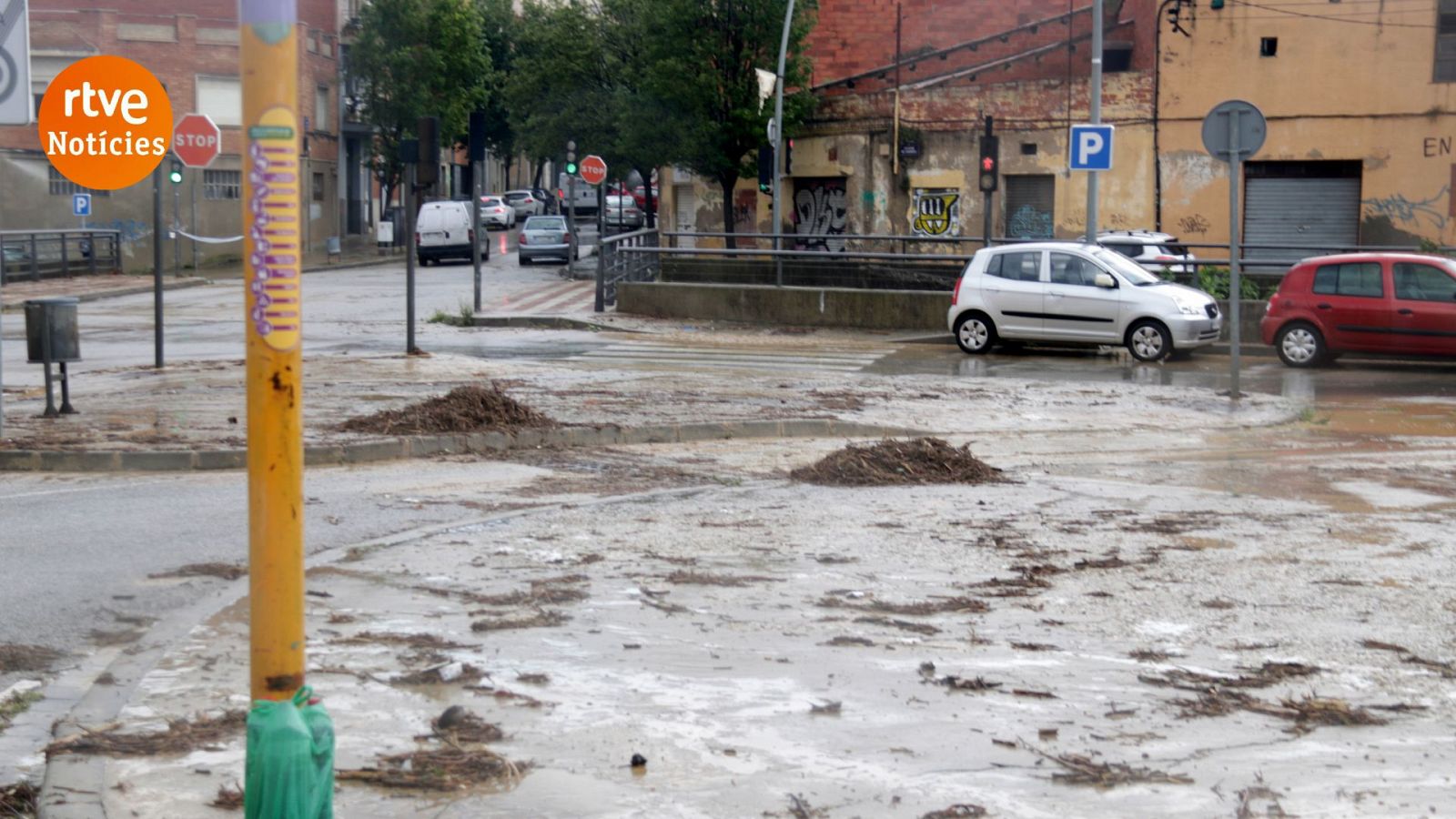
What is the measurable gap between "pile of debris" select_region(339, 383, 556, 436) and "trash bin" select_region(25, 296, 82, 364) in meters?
2.35

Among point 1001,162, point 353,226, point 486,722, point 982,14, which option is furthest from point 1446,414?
point 353,226

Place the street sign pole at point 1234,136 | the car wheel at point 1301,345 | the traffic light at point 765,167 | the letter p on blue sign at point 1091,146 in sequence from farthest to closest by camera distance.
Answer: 1. the traffic light at point 765,167
2. the letter p on blue sign at point 1091,146
3. the car wheel at point 1301,345
4. the street sign pole at point 1234,136

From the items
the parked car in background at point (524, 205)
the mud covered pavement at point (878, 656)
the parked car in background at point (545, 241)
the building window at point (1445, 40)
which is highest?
the building window at point (1445, 40)

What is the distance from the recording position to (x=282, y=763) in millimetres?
3650

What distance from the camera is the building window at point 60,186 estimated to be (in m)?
48.1

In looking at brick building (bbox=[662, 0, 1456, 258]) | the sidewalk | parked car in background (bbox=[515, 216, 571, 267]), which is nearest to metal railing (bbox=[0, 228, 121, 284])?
the sidewalk

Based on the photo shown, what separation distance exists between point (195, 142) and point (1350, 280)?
100 feet

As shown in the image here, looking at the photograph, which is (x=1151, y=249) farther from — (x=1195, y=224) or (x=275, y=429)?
(x=275, y=429)

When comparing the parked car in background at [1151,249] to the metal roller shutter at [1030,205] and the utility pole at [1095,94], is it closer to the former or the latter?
the utility pole at [1095,94]

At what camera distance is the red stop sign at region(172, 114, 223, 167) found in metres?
39.9

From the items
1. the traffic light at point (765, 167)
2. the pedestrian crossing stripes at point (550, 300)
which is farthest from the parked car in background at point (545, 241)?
the traffic light at point (765, 167)

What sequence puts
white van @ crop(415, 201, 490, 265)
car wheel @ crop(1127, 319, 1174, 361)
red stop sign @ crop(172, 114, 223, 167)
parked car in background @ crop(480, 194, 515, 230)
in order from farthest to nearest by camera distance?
1. parked car in background @ crop(480, 194, 515, 230)
2. white van @ crop(415, 201, 490, 265)
3. red stop sign @ crop(172, 114, 223, 167)
4. car wheel @ crop(1127, 319, 1174, 361)

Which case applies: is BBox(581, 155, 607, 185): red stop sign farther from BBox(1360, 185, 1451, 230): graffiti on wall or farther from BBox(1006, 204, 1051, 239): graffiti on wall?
BBox(1360, 185, 1451, 230): graffiti on wall

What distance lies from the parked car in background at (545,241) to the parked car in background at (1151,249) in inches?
790
